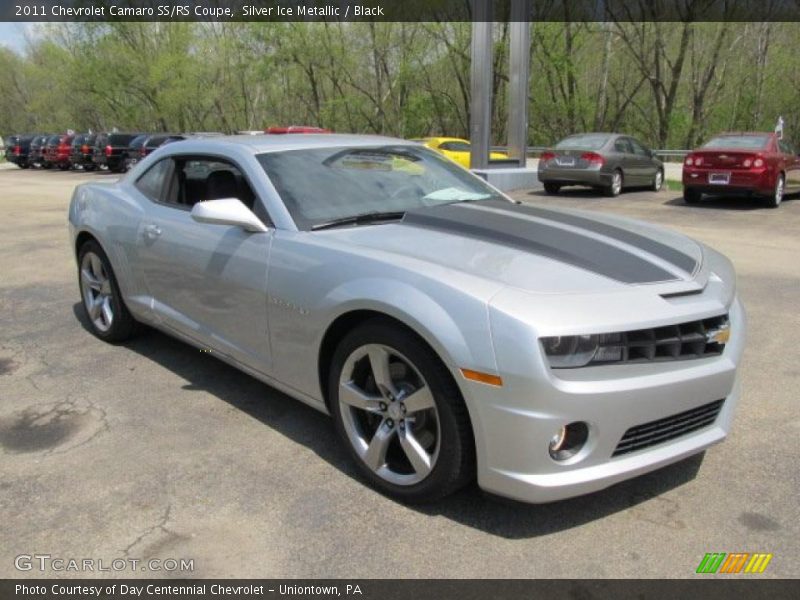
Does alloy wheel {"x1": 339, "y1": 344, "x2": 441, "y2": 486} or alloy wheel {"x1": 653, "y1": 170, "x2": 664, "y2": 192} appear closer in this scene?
alloy wheel {"x1": 339, "y1": 344, "x2": 441, "y2": 486}

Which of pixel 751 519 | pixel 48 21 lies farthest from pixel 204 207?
pixel 48 21

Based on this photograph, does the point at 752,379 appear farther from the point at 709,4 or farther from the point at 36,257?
the point at 709,4

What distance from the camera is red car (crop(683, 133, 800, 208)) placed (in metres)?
12.8

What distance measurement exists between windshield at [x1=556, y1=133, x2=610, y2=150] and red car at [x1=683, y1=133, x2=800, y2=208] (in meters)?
2.39

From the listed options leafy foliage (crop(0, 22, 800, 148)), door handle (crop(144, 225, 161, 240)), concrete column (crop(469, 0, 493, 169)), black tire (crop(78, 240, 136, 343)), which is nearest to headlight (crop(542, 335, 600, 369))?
door handle (crop(144, 225, 161, 240))

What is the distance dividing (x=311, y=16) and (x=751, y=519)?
4560cm

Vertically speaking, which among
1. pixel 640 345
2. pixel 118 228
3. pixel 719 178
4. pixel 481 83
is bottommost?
pixel 719 178

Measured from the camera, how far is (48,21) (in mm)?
49469

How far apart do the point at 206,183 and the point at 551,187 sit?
43.4 ft

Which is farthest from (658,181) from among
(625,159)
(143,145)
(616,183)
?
(143,145)

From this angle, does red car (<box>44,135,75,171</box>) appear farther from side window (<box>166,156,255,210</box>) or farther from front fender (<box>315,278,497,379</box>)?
front fender (<box>315,278,497,379</box>)

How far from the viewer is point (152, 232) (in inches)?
163

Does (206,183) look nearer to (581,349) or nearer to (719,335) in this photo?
(581,349)

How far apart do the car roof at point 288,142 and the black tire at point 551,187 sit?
1231 cm
